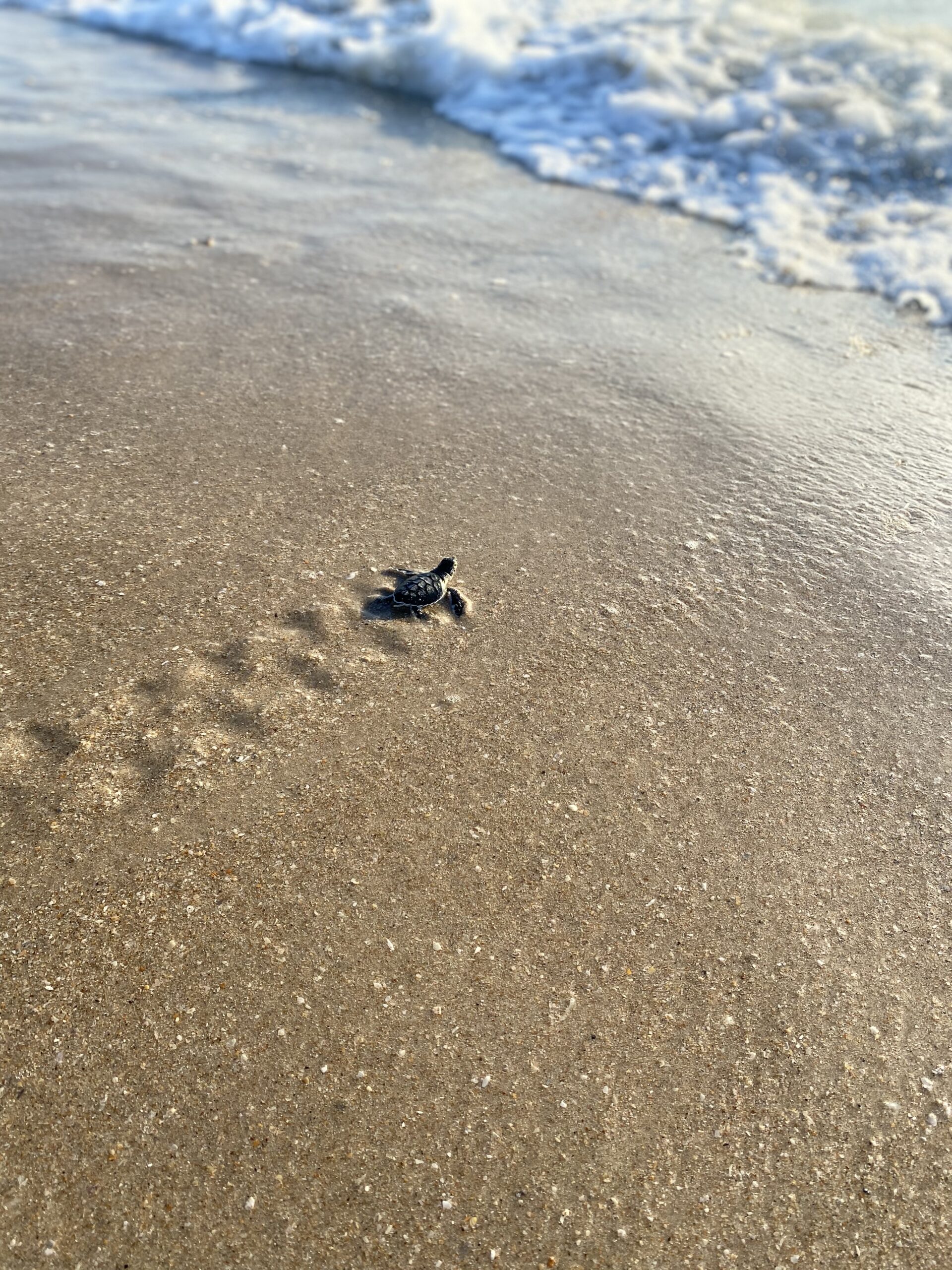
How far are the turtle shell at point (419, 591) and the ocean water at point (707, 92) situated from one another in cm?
291

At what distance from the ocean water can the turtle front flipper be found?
285cm

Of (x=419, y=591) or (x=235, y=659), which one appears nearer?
(x=235, y=659)

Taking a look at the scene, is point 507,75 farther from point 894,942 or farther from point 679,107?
point 894,942

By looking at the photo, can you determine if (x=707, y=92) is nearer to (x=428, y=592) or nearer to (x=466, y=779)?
(x=428, y=592)

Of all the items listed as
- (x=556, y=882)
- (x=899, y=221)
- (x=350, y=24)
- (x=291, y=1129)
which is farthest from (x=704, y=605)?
(x=350, y=24)

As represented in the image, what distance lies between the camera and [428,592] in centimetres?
252

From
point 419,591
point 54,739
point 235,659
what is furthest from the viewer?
point 419,591

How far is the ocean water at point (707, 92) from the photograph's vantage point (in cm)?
496

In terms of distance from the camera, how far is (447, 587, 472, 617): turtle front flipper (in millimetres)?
2580

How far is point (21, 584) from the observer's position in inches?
98.1

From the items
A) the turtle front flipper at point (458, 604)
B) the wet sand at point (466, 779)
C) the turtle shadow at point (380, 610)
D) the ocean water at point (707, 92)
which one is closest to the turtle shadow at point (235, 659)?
the wet sand at point (466, 779)

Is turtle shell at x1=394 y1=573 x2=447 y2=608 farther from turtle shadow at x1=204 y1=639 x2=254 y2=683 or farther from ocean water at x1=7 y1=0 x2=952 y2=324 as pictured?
ocean water at x1=7 y1=0 x2=952 y2=324

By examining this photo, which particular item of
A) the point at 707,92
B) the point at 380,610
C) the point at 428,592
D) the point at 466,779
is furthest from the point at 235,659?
the point at 707,92

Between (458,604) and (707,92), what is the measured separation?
5.48m
